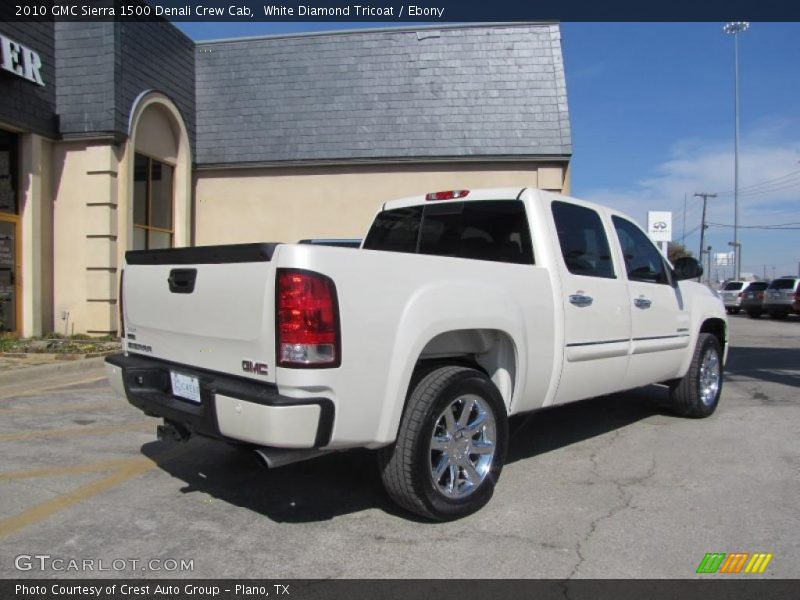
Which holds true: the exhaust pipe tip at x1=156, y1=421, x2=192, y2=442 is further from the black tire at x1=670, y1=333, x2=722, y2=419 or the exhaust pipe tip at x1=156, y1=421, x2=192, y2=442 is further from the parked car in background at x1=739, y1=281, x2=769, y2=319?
the parked car in background at x1=739, y1=281, x2=769, y2=319

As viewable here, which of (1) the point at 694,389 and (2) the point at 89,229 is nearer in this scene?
(1) the point at 694,389

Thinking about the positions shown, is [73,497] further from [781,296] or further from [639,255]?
[781,296]

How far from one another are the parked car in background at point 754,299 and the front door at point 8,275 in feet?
79.9

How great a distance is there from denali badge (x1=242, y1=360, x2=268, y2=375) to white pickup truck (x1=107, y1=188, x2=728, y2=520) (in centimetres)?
2

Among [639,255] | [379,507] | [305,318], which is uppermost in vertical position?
[639,255]

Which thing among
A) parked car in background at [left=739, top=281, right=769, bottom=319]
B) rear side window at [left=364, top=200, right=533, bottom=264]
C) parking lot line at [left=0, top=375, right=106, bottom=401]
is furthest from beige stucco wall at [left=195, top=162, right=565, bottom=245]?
parked car in background at [left=739, top=281, right=769, bottom=319]

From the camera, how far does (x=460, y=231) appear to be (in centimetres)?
487

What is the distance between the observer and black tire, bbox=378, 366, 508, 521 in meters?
3.37

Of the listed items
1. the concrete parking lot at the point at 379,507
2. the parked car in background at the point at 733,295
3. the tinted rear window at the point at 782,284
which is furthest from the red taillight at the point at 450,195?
the parked car in background at the point at 733,295

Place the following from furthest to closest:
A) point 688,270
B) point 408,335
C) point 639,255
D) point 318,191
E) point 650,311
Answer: point 318,191 → point 688,270 → point 639,255 → point 650,311 → point 408,335

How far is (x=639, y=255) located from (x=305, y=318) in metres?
3.57

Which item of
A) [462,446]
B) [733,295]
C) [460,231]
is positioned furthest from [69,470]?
[733,295]

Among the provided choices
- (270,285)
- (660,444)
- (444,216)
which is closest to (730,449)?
(660,444)

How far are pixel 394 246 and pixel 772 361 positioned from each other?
862 centimetres
